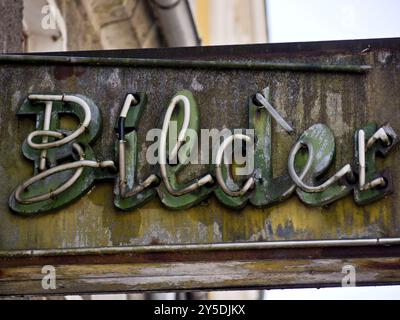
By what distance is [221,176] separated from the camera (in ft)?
17.8

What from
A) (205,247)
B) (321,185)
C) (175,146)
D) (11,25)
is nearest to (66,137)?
(175,146)

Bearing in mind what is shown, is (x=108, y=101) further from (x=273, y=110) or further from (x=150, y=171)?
(x=273, y=110)

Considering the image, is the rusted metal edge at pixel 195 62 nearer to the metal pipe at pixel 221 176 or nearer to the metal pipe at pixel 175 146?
the metal pipe at pixel 175 146

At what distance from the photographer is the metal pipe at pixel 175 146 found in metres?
5.38

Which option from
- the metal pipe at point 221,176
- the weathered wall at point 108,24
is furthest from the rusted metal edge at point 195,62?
the weathered wall at point 108,24

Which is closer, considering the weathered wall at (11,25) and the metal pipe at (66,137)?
the metal pipe at (66,137)

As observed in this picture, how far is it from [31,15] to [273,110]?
9.77 ft

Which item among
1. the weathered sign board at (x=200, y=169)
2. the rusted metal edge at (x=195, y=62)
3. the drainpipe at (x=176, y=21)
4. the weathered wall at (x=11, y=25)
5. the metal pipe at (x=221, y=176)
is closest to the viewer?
the weathered sign board at (x=200, y=169)

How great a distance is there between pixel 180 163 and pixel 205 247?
0.41 metres

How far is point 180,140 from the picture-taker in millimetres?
5461

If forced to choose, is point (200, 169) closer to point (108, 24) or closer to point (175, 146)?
point (175, 146)

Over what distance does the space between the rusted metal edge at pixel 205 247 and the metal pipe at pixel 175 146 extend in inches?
10.1

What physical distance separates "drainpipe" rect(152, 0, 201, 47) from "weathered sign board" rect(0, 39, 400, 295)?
453 centimetres
